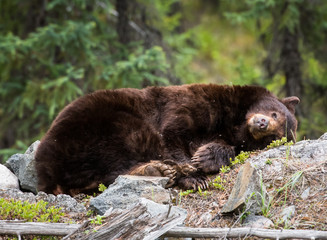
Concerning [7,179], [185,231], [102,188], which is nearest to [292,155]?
[185,231]

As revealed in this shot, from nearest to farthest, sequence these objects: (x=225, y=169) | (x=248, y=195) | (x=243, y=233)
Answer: (x=243, y=233) < (x=248, y=195) < (x=225, y=169)

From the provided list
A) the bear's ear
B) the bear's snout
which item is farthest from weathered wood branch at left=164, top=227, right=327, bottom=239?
the bear's ear

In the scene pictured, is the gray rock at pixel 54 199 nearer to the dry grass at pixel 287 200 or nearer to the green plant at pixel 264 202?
the dry grass at pixel 287 200

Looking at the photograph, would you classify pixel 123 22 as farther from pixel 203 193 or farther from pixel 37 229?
pixel 37 229

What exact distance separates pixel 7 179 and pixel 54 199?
2.87ft

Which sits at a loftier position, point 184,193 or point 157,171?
point 157,171

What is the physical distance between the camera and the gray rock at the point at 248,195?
3480 mm

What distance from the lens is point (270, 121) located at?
16.4 feet

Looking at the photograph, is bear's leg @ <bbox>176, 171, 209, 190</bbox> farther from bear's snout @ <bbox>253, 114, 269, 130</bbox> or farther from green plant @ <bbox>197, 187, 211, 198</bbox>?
bear's snout @ <bbox>253, 114, 269, 130</bbox>

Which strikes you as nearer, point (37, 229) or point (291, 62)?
point (37, 229)

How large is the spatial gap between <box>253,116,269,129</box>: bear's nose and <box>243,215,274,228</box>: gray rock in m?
1.60

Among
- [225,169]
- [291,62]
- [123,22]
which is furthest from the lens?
[123,22]

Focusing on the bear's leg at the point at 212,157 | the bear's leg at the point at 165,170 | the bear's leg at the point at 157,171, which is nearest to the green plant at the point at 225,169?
the bear's leg at the point at 212,157

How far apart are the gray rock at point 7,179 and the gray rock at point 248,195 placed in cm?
240
